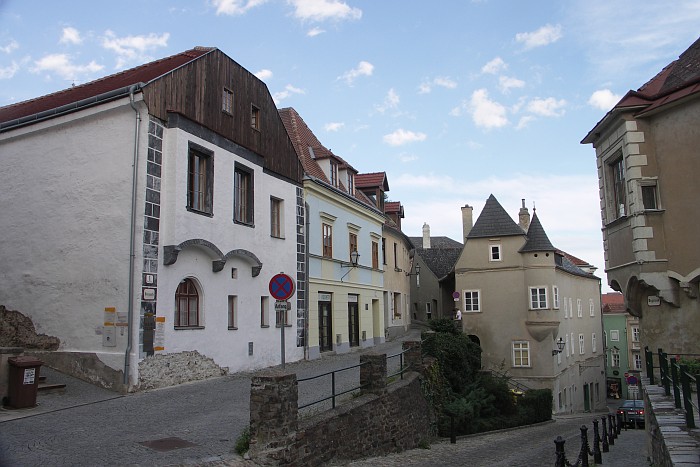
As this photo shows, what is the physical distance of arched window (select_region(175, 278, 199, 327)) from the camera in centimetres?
1614

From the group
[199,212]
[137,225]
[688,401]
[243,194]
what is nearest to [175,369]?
[137,225]

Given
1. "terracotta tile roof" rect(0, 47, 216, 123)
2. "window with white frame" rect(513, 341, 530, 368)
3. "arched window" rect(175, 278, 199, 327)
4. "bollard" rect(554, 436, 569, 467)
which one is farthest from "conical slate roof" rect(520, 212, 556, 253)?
"bollard" rect(554, 436, 569, 467)

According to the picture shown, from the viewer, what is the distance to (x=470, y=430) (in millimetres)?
21438

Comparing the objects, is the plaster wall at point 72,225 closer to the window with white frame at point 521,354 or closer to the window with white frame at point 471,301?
the window with white frame at point 471,301

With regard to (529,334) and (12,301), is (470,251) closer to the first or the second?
(529,334)

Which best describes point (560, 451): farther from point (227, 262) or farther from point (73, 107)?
point (73, 107)

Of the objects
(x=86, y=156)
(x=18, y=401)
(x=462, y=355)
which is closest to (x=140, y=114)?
(x=86, y=156)

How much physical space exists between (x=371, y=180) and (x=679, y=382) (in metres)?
25.5

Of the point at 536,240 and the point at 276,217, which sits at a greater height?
the point at 536,240

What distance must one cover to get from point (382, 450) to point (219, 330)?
6.28 metres

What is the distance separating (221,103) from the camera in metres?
18.1

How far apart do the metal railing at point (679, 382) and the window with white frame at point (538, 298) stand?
20.0 m

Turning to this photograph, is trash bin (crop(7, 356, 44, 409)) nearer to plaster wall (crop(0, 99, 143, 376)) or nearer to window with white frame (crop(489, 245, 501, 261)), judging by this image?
plaster wall (crop(0, 99, 143, 376))

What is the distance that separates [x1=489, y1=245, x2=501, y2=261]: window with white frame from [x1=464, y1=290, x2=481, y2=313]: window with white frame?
7.24 ft
